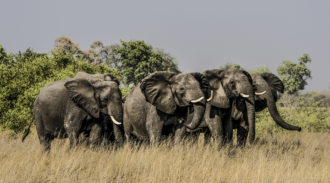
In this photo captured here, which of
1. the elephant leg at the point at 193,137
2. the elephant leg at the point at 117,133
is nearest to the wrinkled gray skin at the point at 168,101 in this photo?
the elephant leg at the point at 117,133

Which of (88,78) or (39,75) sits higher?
(88,78)

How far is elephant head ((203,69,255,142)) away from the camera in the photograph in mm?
9891

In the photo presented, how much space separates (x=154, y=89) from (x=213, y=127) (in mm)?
2268

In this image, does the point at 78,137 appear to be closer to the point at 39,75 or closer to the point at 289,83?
the point at 39,75

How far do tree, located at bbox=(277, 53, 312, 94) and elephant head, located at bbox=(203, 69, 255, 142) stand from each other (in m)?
47.3

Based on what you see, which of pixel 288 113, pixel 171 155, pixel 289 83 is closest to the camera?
pixel 171 155

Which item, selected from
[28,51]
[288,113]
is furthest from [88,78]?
[28,51]

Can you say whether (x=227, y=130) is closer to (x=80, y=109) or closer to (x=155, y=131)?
(x=155, y=131)

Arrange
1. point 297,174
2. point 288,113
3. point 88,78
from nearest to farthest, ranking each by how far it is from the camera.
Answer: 1. point 297,174
2. point 88,78
3. point 288,113

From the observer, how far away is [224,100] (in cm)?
994

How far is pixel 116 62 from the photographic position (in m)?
60.9

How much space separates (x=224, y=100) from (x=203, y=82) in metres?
0.91

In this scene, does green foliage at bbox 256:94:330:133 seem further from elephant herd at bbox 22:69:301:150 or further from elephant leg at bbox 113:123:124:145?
elephant leg at bbox 113:123:124:145

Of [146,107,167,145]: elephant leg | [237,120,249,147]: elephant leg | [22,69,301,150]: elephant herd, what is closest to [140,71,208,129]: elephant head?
[22,69,301,150]: elephant herd
